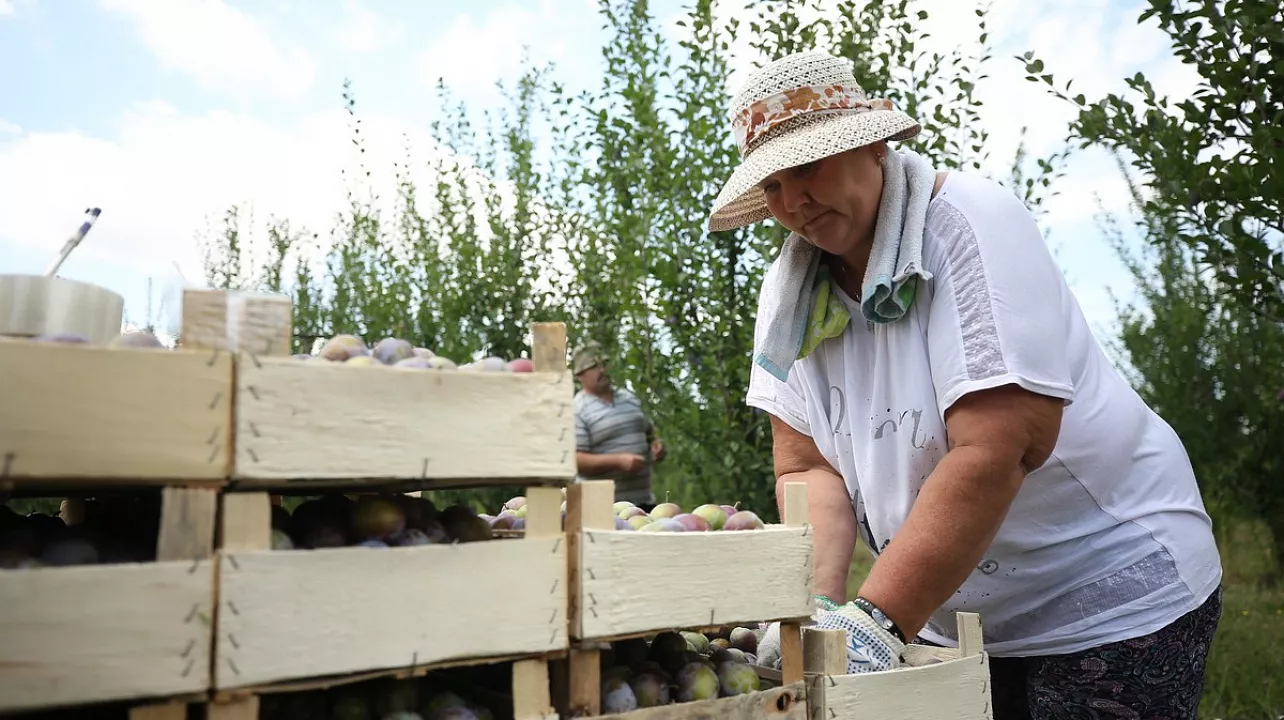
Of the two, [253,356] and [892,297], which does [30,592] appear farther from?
[892,297]

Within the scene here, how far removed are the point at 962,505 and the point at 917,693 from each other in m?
0.30

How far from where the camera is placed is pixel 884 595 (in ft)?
4.94

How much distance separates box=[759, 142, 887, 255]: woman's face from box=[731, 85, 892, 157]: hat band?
Answer: 0.08 metres

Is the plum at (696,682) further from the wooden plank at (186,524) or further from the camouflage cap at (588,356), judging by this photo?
the camouflage cap at (588,356)

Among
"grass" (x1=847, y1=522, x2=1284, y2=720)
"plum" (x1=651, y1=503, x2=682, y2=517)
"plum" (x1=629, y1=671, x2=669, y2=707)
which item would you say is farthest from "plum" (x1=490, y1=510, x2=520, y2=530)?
"grass" (x1=847, y1=522, x2=1284, y2=720)

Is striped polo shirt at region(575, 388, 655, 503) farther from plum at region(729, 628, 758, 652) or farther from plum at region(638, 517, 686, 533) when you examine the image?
plum at region(638, 517, 686, 533)

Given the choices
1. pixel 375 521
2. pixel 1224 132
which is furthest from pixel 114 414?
pixel 1224 132

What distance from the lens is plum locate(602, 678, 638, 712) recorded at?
3.96ft

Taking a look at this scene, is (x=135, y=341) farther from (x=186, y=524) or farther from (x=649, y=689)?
(x=649, y=689)

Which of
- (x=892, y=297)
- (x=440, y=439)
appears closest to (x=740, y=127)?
(x=892, y=297)

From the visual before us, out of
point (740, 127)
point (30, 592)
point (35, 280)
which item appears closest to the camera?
point (30, 592)

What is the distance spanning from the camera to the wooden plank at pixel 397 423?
101 cm

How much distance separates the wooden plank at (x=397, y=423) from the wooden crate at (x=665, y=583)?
0.09 m

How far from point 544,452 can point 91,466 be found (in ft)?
1.49
